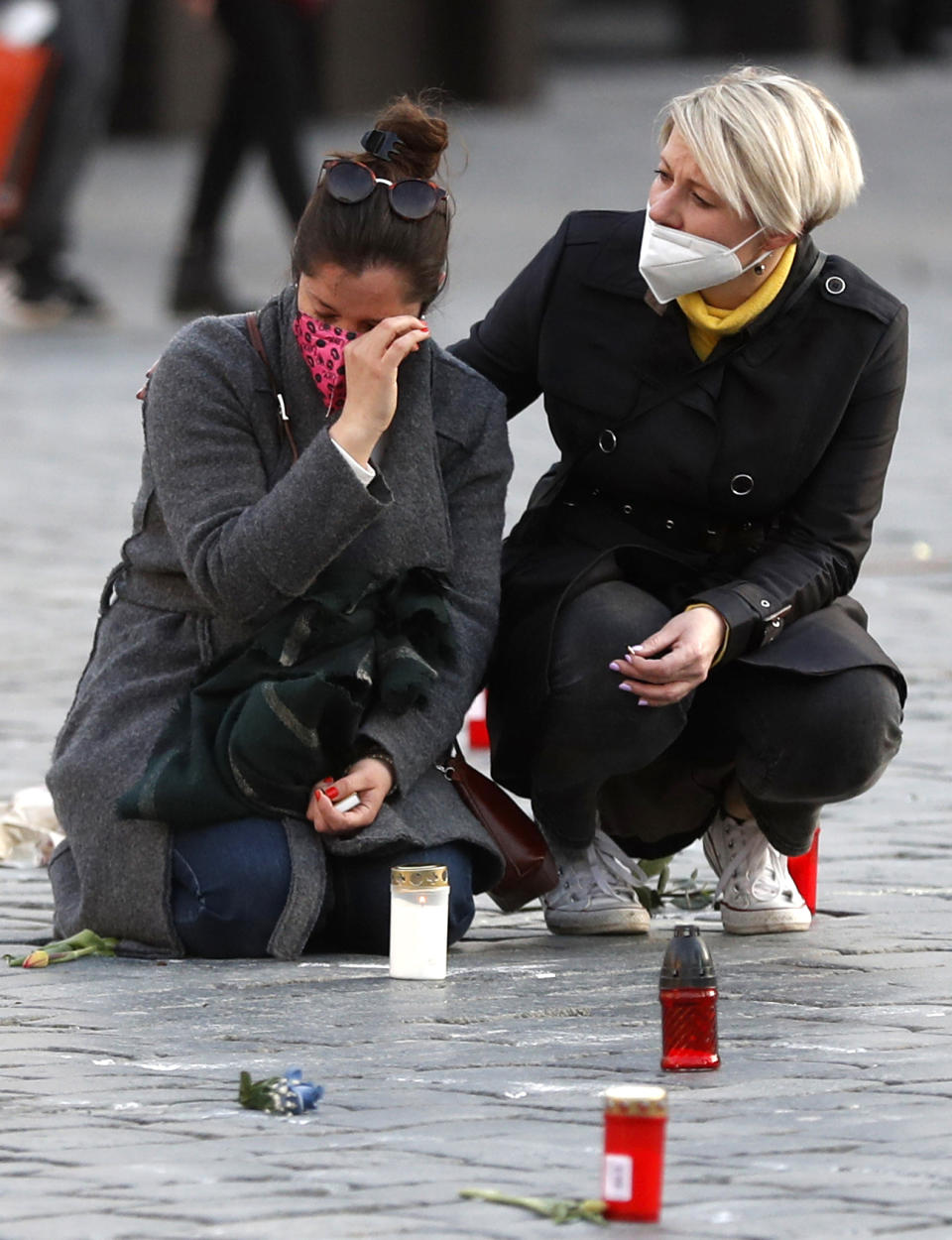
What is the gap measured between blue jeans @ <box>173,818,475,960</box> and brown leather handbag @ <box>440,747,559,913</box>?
94 mm

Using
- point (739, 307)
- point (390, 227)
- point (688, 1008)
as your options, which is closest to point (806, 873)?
point (739, 307)

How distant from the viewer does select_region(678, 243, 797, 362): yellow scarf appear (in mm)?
4422

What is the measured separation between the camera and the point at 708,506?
14.7ft

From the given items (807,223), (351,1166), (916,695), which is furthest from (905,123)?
(351,1166)

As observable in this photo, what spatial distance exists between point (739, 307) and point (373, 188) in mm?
633

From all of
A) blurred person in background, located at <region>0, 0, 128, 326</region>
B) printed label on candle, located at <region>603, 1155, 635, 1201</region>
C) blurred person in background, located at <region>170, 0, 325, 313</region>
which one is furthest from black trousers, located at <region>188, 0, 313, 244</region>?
printed label on candle, located at <region>603, 1155, 635, 1201</region>

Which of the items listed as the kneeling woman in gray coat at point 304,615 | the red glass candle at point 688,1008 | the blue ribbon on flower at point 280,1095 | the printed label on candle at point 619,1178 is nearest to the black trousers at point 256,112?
the kneeling woman in gray coat at point 304,615

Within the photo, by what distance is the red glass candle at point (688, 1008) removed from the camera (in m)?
3.55

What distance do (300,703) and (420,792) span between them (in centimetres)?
32

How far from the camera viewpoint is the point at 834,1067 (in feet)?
11.8

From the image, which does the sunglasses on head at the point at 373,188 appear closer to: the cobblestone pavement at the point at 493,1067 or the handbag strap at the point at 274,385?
the handbag strap at the point at 274,385

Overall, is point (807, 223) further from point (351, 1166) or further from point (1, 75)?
point (1, 75)

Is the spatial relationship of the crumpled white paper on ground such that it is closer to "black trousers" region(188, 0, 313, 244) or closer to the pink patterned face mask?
the pink patterned face mask

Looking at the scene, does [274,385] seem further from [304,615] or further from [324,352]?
[304,615]
